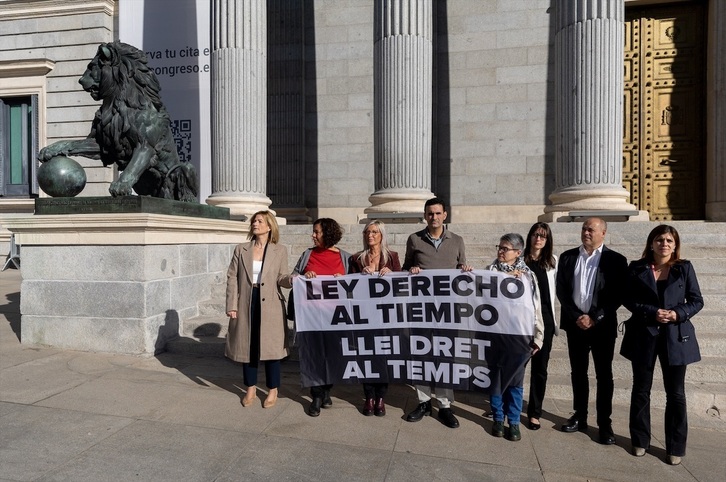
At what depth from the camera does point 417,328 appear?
179 inches

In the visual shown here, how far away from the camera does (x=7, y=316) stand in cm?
853

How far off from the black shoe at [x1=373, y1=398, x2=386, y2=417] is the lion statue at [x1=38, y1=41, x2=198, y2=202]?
4.44m

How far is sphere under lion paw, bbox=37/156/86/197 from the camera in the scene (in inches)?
257

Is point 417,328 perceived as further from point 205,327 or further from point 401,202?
point 401,202

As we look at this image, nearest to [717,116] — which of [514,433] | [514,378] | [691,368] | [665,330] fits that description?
[691,368]

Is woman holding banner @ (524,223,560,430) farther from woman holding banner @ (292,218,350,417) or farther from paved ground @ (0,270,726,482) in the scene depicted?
woman holding banner @ (292,218,350,417)

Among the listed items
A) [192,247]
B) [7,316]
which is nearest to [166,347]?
[192,247]

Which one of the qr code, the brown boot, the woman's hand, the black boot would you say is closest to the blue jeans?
the black boot

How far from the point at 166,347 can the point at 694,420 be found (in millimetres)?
6000

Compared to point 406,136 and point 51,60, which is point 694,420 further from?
point 51,60

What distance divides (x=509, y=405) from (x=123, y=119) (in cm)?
604

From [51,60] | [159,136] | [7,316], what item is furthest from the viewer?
[51,60]

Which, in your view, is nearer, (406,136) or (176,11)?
(406,136)

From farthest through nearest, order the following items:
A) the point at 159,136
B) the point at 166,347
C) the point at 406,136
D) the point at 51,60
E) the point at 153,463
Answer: the point at 51,60 < the point at 406,136 < the point at 159,136 < the point at 166,347 < the point at 153,463
